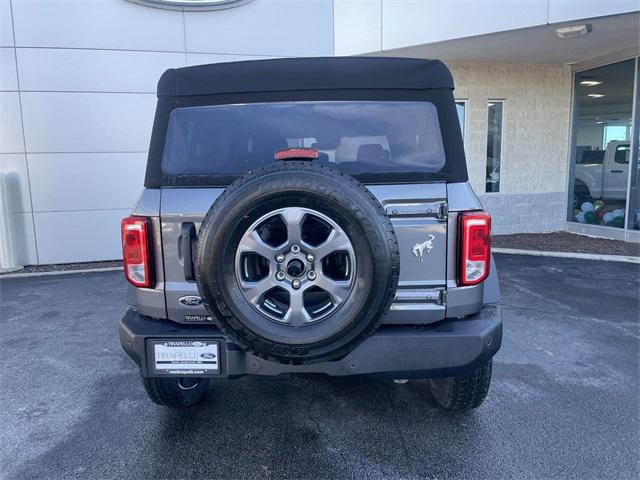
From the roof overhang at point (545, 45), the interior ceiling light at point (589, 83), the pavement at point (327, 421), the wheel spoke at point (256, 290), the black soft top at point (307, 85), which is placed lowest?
the pavement at point (327, 421)

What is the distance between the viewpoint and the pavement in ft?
8.27

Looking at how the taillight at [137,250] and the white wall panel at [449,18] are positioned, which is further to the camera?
the white wall panel at [449,18]


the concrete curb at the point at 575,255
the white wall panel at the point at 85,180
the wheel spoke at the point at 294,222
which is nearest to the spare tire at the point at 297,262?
the wheel spoke at the point at 294,222

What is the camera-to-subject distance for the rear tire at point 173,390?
9.59ft

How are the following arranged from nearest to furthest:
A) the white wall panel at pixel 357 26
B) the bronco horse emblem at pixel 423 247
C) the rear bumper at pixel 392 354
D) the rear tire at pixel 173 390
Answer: the rear bumper at pixel 392 354
the bronco horse emblem at pixel 423 247
the rear tire at pixel 173 390
the white wall panel at pixel 357 26

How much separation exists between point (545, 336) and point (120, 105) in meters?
7.40

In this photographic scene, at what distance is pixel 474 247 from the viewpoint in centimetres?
238

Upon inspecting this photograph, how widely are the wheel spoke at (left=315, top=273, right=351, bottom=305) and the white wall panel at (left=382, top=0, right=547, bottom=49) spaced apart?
6.43 m

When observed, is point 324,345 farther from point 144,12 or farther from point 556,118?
point 556,118

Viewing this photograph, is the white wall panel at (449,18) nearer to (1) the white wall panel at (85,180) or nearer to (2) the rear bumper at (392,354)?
(1) the white wall panel at (85,180)

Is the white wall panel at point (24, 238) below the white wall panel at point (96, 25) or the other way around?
below

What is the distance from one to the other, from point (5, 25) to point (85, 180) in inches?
106

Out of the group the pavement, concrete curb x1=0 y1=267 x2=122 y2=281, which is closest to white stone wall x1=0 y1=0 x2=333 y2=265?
concrete curb x1=0 y1=267 x2=122 y2=281

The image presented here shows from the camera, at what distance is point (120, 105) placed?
7988 millimetres
